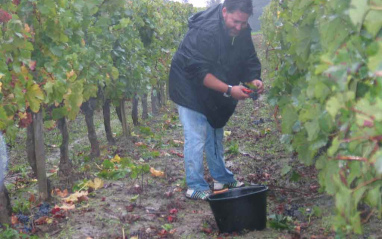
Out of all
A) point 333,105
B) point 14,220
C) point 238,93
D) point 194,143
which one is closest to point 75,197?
point 14,220

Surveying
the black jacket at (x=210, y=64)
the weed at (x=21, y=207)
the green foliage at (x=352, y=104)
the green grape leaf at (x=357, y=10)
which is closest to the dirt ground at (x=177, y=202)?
the weed at (x=21, y=207)

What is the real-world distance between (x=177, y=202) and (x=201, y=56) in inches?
51.9

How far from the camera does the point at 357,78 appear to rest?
1.72 metres

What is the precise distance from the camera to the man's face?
443cm

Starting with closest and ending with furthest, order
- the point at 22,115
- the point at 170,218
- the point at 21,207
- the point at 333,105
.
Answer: the point at 333,105
the point at 22,115
the point at 170,218
the point at 21,207

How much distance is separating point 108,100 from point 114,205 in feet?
11.4

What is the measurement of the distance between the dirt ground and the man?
0.42 m

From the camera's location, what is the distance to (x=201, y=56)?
4504mm

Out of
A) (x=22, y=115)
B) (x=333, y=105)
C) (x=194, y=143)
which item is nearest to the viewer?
(x=333, y=105)

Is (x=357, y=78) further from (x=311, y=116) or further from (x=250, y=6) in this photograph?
(x=250, y=6)

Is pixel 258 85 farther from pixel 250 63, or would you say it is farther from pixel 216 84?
pixel 216 84

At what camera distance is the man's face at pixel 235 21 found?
4426 mm

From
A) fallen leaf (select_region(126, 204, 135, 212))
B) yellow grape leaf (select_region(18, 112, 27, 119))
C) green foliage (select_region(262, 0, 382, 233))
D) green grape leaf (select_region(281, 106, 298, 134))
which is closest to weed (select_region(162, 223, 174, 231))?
fallen leaf (select_region(126, 204, 135, 212))

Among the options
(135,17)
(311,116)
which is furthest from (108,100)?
(311,116)
